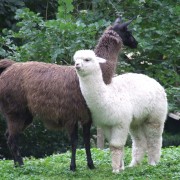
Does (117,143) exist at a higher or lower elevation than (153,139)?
higher

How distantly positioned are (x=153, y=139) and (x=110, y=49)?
1378mm

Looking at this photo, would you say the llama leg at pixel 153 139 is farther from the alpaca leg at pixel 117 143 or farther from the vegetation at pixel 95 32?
the vegetation at pixel 95 32

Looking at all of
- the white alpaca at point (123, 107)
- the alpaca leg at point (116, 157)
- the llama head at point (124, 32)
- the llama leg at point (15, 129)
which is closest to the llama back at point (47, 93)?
the llama leg at point (15, 129)

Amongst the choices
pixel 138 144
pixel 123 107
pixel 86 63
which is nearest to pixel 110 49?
pixel 86 63

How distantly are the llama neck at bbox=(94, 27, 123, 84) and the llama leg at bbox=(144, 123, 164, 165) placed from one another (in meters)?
0.89

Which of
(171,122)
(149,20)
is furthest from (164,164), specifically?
(171,122)

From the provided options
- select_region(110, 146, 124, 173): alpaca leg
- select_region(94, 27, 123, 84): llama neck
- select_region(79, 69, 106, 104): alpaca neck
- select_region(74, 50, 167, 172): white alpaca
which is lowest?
select_region(110, 146, 124, 173): alpaca leg

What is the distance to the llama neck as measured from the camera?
8.55 meters

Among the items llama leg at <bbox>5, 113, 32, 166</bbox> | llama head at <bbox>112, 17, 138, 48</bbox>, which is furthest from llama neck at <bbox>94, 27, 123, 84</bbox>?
llama leg at <bbox>5, 113, 32, 166</bbox>

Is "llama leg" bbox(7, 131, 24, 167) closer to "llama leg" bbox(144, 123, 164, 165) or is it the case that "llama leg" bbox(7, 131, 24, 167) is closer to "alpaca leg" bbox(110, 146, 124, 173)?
"alpaca leg" bbox(110, 146, 124, 173)

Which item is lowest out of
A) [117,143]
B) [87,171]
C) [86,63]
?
[87,171]

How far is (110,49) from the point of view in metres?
8.62

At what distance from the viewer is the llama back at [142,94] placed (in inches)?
333

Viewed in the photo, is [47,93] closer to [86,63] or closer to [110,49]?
[86,63]
